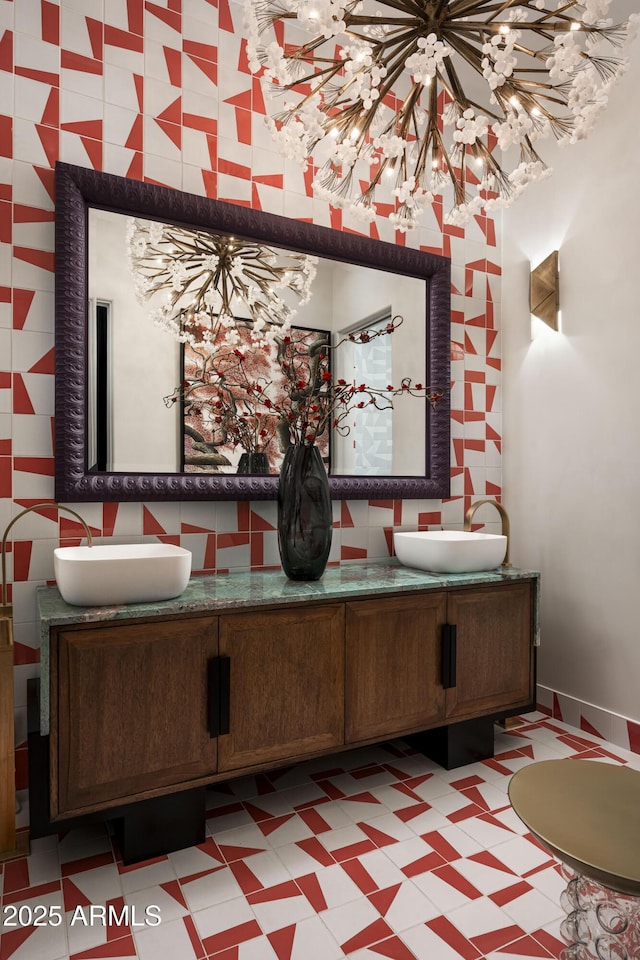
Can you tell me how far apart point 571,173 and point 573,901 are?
9.45 feet

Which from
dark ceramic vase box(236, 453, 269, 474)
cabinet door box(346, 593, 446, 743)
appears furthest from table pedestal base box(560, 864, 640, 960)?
dark ceramic vase box(236, 453, 269, 474)

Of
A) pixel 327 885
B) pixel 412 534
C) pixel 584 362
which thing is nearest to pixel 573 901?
pixel 327 885

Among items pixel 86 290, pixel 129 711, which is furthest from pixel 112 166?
pixel 129 711

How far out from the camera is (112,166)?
220cm

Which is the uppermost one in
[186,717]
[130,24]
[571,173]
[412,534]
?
[130,24]

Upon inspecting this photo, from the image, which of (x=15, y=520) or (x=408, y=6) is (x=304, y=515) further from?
(x=408, y=6)

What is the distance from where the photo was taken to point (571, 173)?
2777 mm

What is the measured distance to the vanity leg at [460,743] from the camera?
7.69 ft

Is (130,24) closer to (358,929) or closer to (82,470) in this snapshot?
(82,470)

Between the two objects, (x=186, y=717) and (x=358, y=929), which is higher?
(x=186, y=717)

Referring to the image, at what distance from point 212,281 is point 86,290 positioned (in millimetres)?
496

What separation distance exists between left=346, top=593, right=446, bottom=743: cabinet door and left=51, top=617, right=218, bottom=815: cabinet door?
0.53m

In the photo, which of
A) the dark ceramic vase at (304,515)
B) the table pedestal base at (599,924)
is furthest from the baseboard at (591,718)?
the dark ceramic vase at (304,515)

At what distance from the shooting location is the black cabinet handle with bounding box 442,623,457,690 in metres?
2.27
